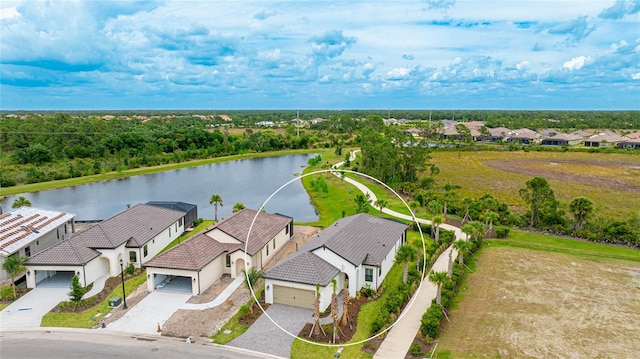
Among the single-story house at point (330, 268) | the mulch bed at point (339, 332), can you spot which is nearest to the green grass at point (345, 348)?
the mulch bed at point (339, 332)

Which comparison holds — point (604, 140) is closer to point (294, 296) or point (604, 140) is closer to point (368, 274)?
point (368, 274)

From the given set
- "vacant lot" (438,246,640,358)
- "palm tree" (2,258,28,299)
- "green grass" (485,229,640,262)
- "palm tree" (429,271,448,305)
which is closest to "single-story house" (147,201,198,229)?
"palm tree" (2,258,28,299)

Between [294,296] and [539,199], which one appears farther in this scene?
[539,199]

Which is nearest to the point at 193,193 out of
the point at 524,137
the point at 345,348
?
the point at 345,348

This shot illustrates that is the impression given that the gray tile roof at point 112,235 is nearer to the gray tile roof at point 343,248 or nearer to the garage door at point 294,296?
the garage door at point 294,296

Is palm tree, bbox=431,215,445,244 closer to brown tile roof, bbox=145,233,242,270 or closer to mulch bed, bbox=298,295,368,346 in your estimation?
mulch bed, bbox=298,295,368,346

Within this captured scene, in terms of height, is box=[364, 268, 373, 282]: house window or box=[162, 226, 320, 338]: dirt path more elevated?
box=[364, 268, 373, 282]: house window
